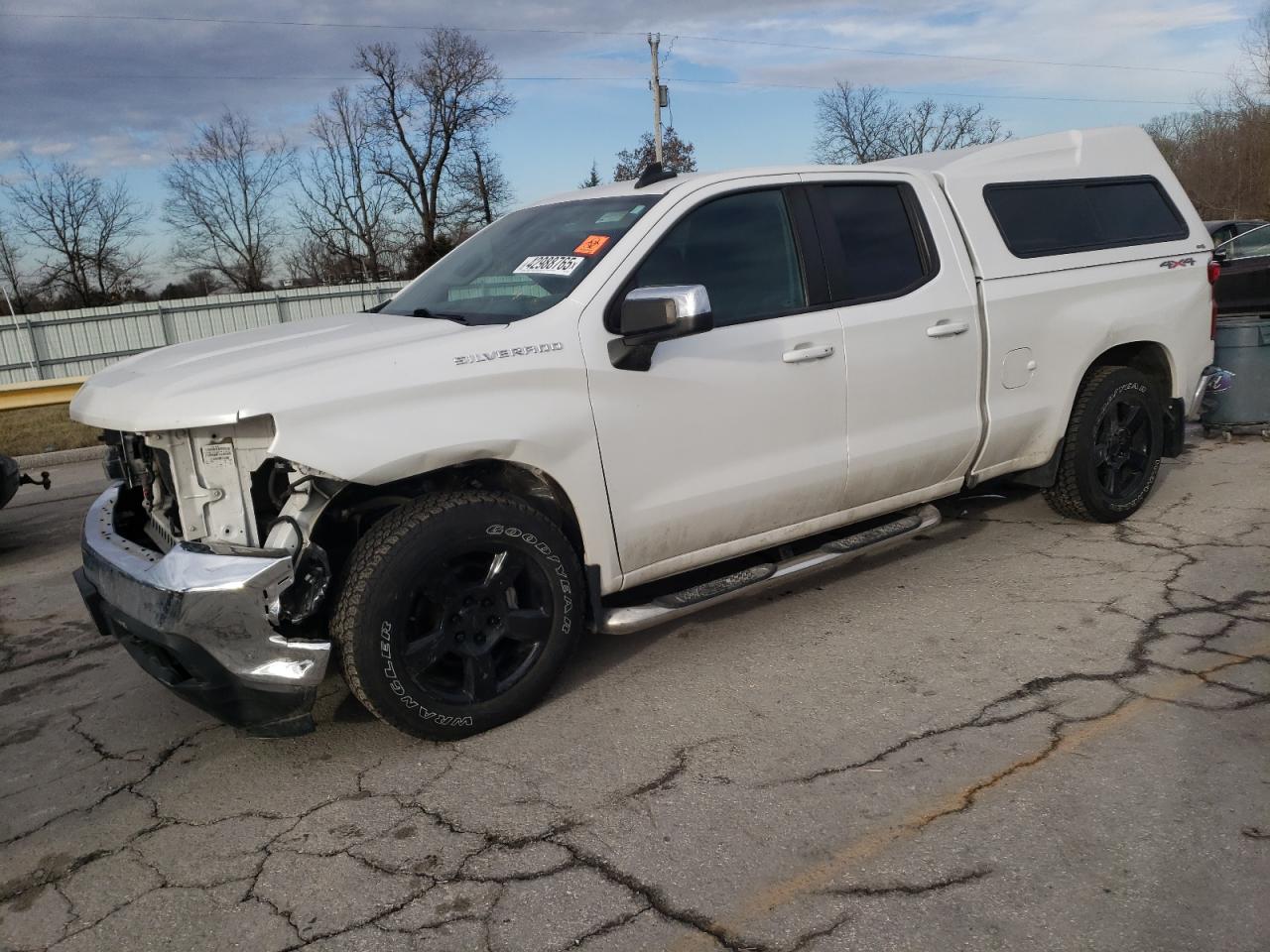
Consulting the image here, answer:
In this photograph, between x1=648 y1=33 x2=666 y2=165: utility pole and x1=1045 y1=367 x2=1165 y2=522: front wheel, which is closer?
x1=1045 y1=367 x2=1165 y2=522: front wheel

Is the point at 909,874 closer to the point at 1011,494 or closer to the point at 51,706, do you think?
the point at 51,706

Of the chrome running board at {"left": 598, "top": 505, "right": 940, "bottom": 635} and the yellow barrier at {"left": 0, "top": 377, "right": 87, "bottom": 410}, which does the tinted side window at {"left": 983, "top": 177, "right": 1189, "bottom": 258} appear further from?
the yellow barrier at {"left": 0, "top": 377, "right": 87, "bottom": 410}

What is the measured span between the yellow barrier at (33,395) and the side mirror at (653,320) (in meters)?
13.6

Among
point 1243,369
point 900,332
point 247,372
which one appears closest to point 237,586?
point 247,372

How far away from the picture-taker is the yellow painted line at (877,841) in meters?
2.55

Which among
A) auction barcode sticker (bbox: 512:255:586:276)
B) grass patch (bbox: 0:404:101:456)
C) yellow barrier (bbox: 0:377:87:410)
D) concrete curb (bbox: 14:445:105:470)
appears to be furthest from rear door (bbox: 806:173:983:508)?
yellow barrier (bbox: 0:377:87:410)

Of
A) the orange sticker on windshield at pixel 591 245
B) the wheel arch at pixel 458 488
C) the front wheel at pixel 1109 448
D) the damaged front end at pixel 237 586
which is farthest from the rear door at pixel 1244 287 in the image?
the damaged front end at pixel 237 586

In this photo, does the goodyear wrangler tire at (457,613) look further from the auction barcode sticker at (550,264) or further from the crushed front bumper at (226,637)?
the auction barcode sticker at (550,264)

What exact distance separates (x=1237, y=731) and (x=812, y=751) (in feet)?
4.64

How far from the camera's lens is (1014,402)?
4.95 m

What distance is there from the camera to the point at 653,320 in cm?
347

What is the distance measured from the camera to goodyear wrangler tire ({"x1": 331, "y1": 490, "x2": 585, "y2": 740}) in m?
3.26

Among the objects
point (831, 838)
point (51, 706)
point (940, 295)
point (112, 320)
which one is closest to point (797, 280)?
point (940, 295)

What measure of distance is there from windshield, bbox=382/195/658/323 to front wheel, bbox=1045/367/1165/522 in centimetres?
276
